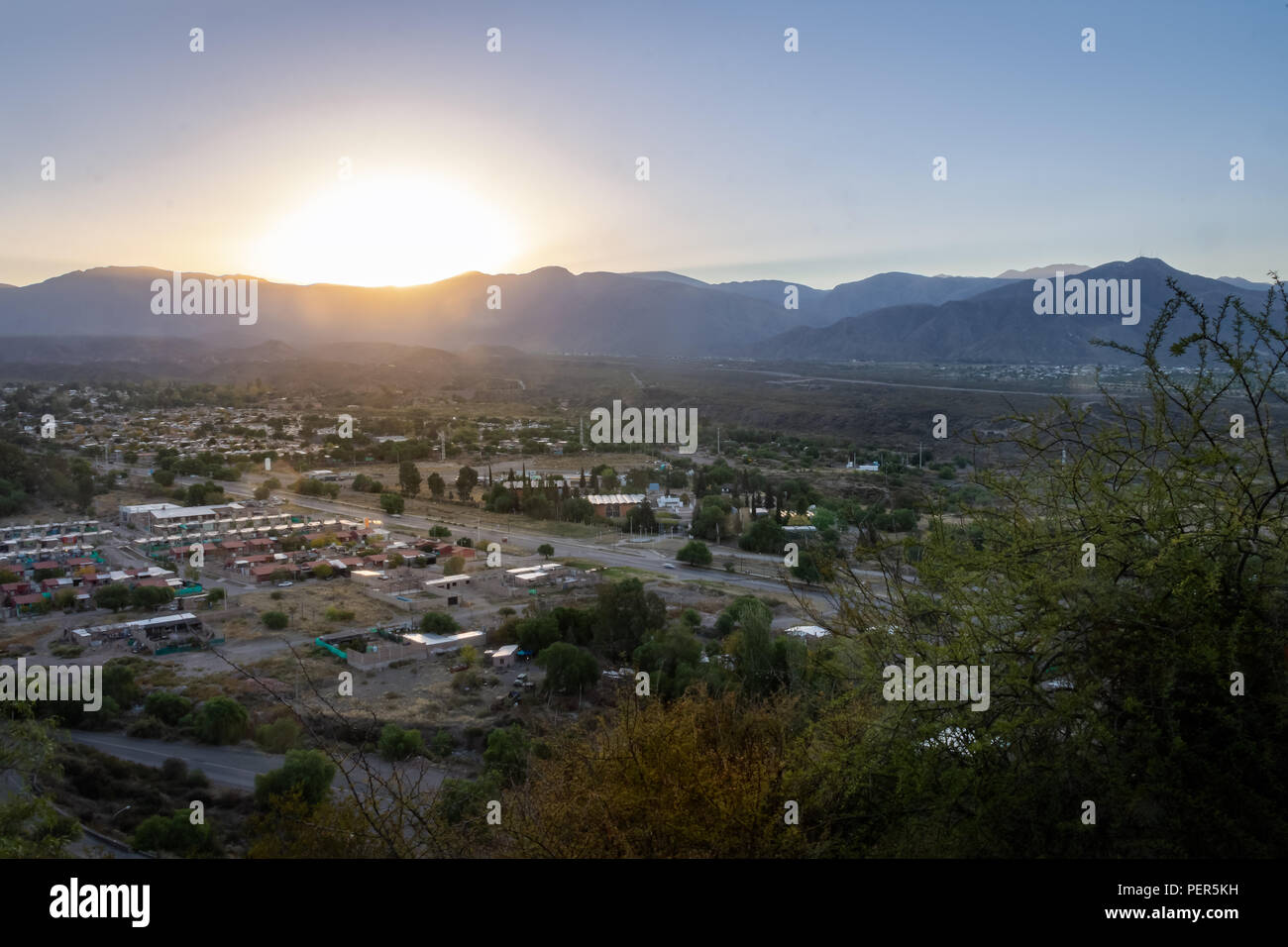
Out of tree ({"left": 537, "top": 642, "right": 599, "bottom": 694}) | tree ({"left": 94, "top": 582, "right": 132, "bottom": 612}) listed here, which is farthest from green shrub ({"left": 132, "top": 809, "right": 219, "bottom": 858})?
tree ({"left": 94, "top": 582, "right": 132, "bottom": 612})

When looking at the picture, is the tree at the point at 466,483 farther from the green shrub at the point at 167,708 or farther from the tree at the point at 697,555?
the green shrub at the point at 167,708

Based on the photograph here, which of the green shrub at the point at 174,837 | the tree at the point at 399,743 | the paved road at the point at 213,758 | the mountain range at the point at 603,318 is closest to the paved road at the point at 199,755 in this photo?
the paved road at the point at 213,758

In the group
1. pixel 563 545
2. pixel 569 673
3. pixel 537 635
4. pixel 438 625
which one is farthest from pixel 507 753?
pixel 563 545

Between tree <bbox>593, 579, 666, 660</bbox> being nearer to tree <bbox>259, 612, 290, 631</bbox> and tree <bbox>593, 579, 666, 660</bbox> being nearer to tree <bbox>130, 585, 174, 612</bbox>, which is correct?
tree <bbox>259, 612, 290, 631</bbox>

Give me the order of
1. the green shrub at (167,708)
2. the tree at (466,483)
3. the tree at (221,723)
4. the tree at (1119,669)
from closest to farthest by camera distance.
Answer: the tree at (1119,669)
the tree at (221,723)
the green shrub at (167,708)
the tree at (466,483)

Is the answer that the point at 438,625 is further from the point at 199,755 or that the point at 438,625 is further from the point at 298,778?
the point at 298,778

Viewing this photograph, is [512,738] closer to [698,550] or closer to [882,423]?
[698,550]
